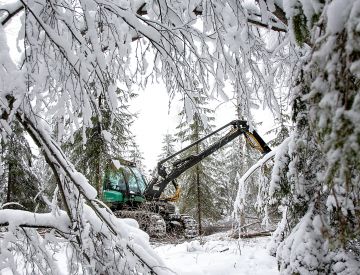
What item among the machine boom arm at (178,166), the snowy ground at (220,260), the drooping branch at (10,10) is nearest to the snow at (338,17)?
the drooping branch at (10,10)

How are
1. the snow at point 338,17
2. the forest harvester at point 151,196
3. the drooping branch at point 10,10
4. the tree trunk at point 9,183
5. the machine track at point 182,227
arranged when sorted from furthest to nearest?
the machine track at point 182,227, the tree trunk at point 9,183, the forest harvester at point 151,196, the drooping branch at point 10,10, the snow at point 338,17

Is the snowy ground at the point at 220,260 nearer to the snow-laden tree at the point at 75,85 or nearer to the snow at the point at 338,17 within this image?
the snow-laden tree at the point at 75,85

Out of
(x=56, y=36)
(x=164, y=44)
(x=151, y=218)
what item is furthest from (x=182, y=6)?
(x=151, y=218)

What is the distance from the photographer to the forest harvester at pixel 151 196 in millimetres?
11336

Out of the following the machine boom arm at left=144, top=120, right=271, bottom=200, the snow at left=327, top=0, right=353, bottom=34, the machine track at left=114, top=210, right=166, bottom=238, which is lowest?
the machine track at left=114, top=210, right=166, bottom=238

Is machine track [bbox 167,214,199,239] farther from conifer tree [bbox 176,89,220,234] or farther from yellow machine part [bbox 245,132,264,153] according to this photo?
conifer tree [bbox 176,89,220,234]

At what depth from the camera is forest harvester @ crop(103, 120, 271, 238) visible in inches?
446

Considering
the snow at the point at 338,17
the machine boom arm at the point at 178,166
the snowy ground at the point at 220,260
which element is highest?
the machine boom arm at the point at 178,166

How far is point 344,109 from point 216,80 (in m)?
1.85

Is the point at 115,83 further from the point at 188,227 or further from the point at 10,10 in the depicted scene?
the point at 188,227

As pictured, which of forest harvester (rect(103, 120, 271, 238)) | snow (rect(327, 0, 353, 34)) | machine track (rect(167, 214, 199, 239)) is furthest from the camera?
machine track (rect(167, 214, 199, 239))

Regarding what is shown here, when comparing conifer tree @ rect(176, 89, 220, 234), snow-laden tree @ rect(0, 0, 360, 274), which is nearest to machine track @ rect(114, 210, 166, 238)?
snow-laden tree @ rect(0, 0, 360, 274)

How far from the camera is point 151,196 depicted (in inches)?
470

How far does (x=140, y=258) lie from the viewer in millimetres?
2369
